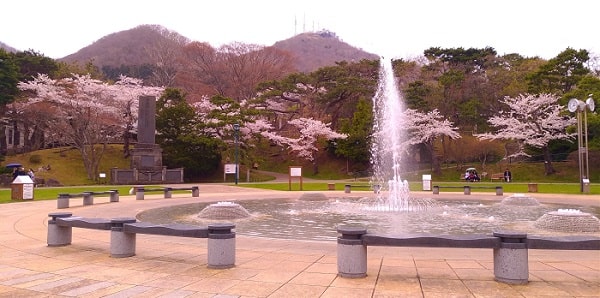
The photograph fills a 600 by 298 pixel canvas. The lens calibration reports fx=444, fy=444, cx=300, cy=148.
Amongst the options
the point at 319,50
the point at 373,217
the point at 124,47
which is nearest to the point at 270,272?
the point at 373,217

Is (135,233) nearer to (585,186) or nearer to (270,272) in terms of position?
(270,272)

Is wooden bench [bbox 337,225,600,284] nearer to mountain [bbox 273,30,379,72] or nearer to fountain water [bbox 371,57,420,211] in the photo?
fountain water [bbox 371,57,420,211]

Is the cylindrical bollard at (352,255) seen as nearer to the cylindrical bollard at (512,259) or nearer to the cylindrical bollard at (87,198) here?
the cylindrical bollard at (512,259)

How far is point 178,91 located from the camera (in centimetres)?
5409

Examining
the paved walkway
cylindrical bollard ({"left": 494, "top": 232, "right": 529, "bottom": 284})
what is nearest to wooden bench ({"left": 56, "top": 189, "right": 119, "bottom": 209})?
the paved walkway

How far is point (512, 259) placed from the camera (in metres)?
6.46

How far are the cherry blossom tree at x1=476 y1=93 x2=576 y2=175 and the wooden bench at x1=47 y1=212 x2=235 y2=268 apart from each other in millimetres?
48228

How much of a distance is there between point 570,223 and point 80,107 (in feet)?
155

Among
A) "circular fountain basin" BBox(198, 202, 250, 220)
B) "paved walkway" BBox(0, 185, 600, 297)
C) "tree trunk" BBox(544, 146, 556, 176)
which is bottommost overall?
"paved walkway" BBox(0, 185, 600, 297)

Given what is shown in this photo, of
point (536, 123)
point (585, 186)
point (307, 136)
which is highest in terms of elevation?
point (536, 123)

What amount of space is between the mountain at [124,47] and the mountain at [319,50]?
30.7 metres

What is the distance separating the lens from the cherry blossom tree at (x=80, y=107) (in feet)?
154

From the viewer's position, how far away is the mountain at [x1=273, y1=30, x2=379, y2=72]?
11606cm

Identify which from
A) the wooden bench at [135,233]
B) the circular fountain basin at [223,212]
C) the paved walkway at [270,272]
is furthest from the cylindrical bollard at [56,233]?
the circular fountain basin at [223,212]
